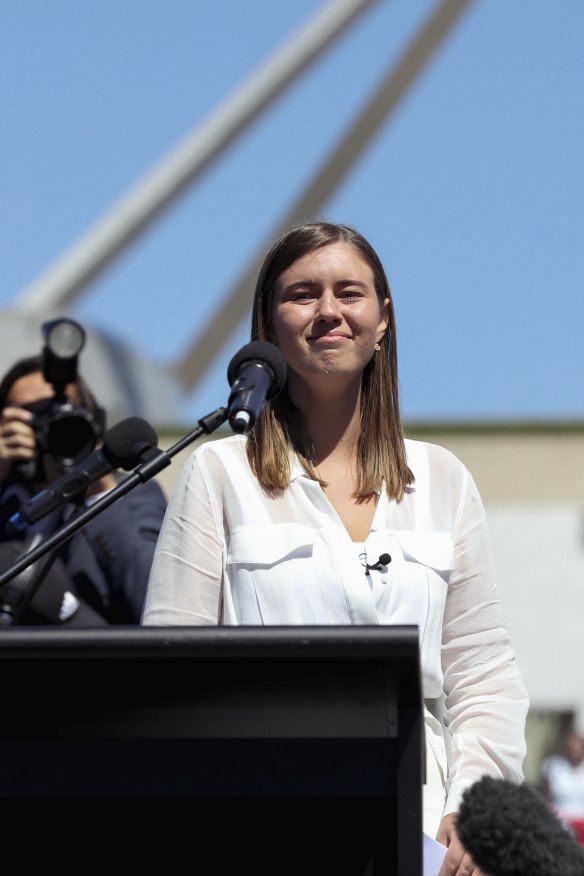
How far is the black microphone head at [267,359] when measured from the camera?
2.32 meters

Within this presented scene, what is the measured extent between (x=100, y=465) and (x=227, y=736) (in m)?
1.10

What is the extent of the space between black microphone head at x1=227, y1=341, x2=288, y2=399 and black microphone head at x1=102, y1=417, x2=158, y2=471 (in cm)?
20

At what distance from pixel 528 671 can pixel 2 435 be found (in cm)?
1113

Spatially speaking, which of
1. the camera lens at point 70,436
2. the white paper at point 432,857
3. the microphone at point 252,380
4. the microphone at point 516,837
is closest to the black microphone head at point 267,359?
the microphone at point 252,380

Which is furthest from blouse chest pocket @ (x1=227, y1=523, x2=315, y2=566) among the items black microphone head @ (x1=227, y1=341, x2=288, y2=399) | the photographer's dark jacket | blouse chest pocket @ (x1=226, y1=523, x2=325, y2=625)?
the photographer's dark jacket

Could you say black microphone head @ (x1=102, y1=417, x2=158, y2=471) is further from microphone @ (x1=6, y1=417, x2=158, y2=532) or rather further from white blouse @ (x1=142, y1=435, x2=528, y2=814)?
white blouse @ (x1=142, y1=435, x2=528, y2=814)

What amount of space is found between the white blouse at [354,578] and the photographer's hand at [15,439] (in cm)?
121

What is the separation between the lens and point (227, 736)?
148cm

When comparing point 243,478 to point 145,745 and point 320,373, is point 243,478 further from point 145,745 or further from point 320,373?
→ point 145,745

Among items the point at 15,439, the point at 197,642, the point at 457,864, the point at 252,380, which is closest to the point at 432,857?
the point at 457,864

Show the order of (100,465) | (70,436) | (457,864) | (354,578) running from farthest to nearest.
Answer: (70,436), (100,465), (354,578), (457,864)

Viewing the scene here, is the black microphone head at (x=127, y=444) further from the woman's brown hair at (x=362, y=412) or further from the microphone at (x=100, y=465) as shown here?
the woman's brown hair at (x=362, y=412)

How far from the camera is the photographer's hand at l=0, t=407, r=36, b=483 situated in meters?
3.52

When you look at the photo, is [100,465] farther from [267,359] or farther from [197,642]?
[197,642]
